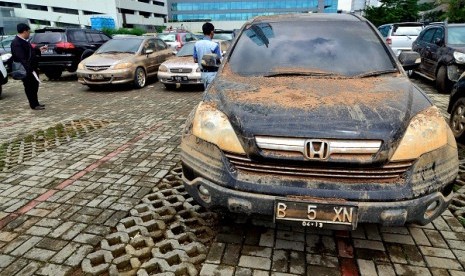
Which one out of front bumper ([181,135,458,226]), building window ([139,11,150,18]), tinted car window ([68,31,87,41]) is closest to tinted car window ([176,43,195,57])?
tinted car window ([68,31,87,41])

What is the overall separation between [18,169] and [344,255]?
13.6ft

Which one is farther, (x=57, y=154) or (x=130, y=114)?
(x=130, y=114)

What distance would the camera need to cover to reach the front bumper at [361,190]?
2.12m

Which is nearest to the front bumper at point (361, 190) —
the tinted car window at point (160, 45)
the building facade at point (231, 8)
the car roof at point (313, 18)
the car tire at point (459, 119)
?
the car roof at point (313, 18)

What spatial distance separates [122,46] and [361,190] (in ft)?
34.3

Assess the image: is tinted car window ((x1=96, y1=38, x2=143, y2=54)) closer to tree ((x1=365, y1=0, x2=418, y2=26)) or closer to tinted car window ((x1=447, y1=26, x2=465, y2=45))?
tinted car window ((x1=447, y1=26, x2=465, y2=45))

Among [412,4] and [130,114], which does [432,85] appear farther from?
[412,4]

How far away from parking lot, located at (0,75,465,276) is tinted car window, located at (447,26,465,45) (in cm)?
625

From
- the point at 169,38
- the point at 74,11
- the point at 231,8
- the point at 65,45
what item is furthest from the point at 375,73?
the point at 231,8

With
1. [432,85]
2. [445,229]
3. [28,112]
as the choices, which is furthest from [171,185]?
[432,85]

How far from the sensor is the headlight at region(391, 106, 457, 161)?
2178 millimetres

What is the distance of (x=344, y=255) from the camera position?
2633 mm

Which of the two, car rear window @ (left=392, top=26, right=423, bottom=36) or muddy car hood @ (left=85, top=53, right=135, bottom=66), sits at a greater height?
car rear window @ (left=392, top=26, right=423, bottom=36)

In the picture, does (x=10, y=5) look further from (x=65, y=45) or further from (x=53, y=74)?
(x=65, y=45)
